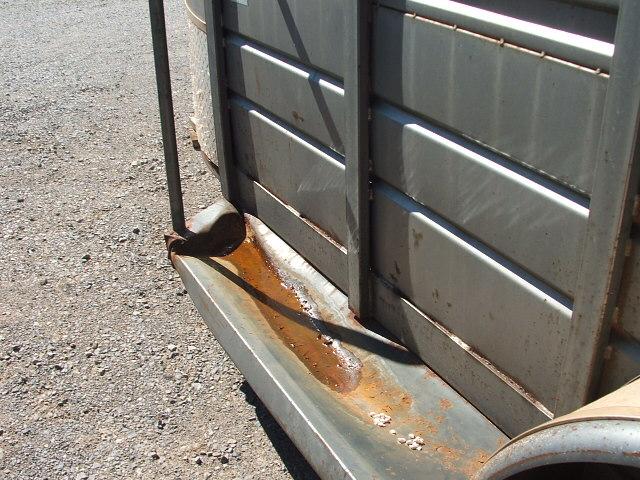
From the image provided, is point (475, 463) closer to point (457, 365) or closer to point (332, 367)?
point (457, 365)

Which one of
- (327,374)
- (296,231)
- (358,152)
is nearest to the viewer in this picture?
(358,152)

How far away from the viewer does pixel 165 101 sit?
11.9 ft

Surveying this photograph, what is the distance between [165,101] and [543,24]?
6.64 ft

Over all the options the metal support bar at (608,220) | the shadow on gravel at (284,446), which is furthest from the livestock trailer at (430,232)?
the shadow on gravel at (284,446)

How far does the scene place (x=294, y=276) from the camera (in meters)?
3.54

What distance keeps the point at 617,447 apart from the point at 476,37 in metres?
1.18

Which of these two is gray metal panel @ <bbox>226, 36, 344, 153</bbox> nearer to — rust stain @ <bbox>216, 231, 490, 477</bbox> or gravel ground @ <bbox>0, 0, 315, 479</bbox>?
rust stain @ <bbox>216, 231, 490, 477</bbox>

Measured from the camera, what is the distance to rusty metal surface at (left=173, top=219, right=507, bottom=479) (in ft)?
8.14

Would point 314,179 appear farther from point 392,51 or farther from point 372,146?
point 392,51

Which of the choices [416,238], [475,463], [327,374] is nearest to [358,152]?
[416,238]

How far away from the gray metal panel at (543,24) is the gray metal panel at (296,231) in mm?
1187

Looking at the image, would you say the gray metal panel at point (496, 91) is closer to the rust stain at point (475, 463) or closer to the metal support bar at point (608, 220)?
the metal support bar at point (608, 220)

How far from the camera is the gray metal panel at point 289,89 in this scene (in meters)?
3.00

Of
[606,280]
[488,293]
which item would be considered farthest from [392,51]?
[606,280]
